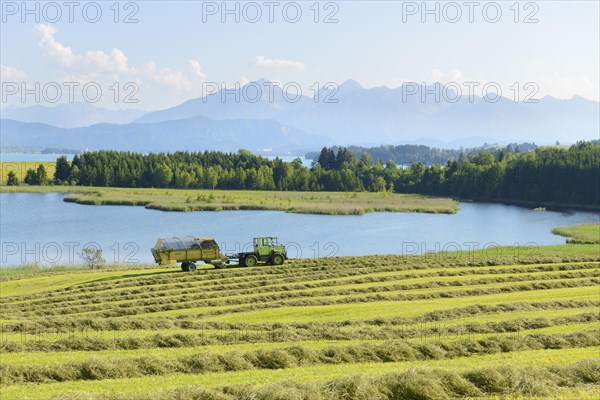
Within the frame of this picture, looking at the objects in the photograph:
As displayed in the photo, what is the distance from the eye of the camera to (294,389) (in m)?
9.84

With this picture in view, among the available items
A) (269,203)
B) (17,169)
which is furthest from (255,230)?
(17,169)

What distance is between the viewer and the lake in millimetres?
47656

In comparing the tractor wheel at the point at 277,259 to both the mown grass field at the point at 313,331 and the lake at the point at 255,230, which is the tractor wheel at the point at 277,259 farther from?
the lake at the point at 255,230

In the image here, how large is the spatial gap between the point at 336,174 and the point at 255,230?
64.3 m

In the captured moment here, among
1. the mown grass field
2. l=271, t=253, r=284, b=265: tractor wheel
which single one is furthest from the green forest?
l=271, t=253, r=284, b=265: tractor wheel

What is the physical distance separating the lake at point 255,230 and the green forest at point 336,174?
19221 millimetres

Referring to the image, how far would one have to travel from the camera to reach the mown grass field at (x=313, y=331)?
10.5 m

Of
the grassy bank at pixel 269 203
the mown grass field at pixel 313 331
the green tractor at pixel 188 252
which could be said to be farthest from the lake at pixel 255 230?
the mown grass field at pixel 313 331

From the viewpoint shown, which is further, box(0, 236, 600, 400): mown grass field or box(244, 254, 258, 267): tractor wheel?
box(244, 254, 258, 267): tractor wheel

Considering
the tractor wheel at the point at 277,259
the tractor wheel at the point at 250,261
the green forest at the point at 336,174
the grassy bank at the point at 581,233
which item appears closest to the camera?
the tractor wheel at the point at 250,261

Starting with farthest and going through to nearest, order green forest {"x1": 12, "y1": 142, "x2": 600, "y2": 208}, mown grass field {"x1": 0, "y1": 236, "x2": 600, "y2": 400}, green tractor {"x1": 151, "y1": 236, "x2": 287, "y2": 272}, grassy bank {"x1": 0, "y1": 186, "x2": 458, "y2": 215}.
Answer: green forest {"x1": 12, "y1": 142, "x2": 600, "y2": 208}
grassy bank {"x1": 0, "y1": 186, "x2": 458, "y2": 215}
green tractor {"x1": 151, "y1": 236, "x2": 287, "y2": 272}
mown grass field {"x1": 0, "y1": 236, "x2": 600, "y2": 400}

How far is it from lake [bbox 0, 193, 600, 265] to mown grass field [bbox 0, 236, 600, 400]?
1286 centimetres

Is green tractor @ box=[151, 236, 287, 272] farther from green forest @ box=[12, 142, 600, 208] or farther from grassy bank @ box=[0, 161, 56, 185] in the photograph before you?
grassy bank @ box=[0, 161, 56, 185]

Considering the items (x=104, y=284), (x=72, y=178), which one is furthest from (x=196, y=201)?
(x=104, y=284)
